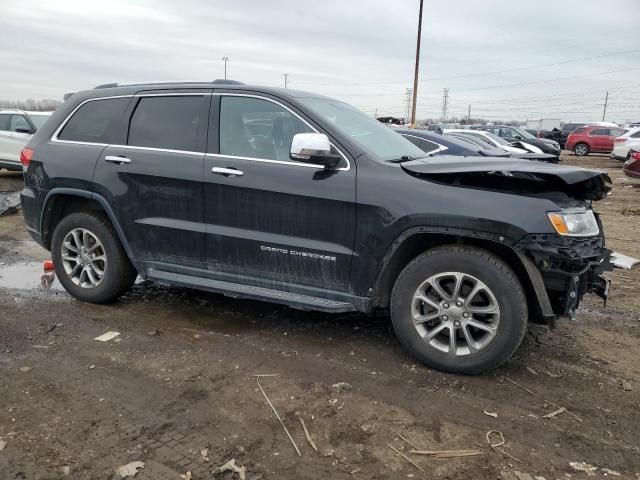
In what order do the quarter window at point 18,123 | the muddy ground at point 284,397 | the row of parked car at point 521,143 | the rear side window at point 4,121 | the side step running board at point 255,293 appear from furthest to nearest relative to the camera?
the rear side window at point 4,121, the quarter window at point 18,123, the row of parked car at point 521,143, the side step running board at point 255,293, the muddy ground at point 284,397

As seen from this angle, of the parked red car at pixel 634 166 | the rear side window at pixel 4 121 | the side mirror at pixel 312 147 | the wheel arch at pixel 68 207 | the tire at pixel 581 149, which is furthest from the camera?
the tire at pixel 581 149

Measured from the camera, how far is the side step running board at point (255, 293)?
3865 mm

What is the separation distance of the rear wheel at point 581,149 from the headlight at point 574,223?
2927 centimetres

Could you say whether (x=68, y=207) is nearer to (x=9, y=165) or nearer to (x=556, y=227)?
(x=556, y=227)

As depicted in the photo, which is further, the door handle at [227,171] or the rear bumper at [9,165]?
the rear bumper at [9,165]

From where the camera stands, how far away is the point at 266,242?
4008 mm

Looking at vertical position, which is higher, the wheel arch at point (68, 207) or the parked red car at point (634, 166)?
the parked red car at point (634, 166)

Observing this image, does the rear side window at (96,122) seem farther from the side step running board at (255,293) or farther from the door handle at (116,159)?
the side step running board at (255,293)

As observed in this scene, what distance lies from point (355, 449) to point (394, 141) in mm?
2637

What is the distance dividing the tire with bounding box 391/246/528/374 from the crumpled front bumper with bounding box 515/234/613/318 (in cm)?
19

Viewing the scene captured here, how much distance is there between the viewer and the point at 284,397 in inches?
131

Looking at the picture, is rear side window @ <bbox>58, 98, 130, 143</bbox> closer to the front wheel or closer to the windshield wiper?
the windshield wiper

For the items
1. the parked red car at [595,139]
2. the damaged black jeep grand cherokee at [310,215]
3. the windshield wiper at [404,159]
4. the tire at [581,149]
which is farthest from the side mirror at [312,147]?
the tire at [581,149]

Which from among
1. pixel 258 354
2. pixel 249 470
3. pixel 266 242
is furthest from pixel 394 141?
pixel 249 470
